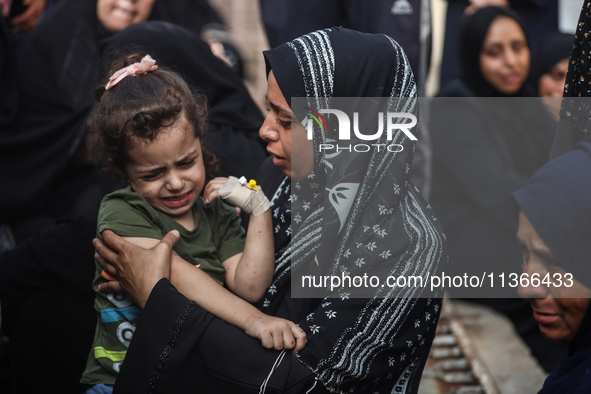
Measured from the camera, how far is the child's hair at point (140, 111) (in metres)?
1.95

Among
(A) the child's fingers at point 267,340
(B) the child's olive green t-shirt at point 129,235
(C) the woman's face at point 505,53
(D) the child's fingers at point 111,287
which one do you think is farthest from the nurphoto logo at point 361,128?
(C) the woman's face at point 505,53

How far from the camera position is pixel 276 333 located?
180 cm

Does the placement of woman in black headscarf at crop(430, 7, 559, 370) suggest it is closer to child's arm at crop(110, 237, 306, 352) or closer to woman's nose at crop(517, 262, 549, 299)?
woman's nose at crop(517, 262, 549, 299)

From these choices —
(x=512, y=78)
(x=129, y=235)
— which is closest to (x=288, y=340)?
(x=129, y=235)

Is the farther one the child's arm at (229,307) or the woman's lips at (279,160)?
the woman's lips at (279,160)

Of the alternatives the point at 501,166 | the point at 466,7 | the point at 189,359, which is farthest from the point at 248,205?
the point at 466,7

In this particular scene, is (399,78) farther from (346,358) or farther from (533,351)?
(533,351)

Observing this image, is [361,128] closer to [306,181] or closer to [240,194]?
[306,181]

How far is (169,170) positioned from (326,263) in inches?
20.6

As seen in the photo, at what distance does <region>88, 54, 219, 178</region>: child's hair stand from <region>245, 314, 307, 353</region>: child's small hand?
1.97 ft

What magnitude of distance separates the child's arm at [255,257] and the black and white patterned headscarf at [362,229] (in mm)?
48

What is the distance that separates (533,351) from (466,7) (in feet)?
11.0

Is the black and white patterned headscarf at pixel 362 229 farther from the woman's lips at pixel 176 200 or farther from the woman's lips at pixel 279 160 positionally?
the woman's lips at pixel 176 200

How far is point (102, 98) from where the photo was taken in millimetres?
2066
